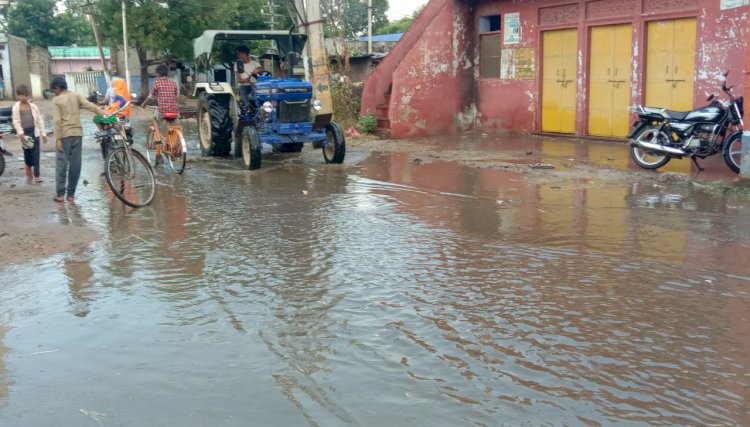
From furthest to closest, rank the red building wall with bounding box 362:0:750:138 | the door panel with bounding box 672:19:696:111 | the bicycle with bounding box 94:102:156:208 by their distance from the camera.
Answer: the red building wall with bounding box 362:0:750:138 < the door panel with bounding box 672:19:696:111 < the bicycle with bounding box 94:102:156:208

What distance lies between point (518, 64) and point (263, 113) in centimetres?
714

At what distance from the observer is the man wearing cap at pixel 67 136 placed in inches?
366

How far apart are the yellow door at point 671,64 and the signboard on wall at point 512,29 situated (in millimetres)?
3492

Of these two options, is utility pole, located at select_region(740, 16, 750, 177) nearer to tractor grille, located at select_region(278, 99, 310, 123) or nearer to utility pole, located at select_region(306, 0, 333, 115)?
tractor grille, located at select_region(278, 99, 310, 123)

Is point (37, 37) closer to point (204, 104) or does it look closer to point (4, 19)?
point (4, 19)

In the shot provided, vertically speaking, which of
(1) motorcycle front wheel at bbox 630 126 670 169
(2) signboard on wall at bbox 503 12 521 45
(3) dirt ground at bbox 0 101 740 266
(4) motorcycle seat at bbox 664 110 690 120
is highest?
(2) signboard on wall at bbox 503 12 521 45

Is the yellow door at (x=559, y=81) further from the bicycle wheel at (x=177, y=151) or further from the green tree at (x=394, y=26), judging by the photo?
the green tree at (x=394, y=26)

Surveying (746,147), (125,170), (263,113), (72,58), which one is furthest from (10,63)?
(746,147)

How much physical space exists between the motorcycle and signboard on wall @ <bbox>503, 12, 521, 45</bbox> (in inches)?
232

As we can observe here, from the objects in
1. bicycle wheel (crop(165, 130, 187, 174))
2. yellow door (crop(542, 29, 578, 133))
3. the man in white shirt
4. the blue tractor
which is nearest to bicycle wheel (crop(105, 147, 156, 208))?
bicycle wheel (crop(165, 130, 187, 174))

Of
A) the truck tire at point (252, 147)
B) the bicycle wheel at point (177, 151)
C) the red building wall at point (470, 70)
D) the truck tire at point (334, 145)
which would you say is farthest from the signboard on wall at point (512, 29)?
the bicycle wheel at point (177, 151)

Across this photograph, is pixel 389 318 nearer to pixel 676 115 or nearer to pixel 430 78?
pixel 676 115

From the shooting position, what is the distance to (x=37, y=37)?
55062 millimetres

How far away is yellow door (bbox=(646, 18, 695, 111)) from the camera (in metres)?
13.4
